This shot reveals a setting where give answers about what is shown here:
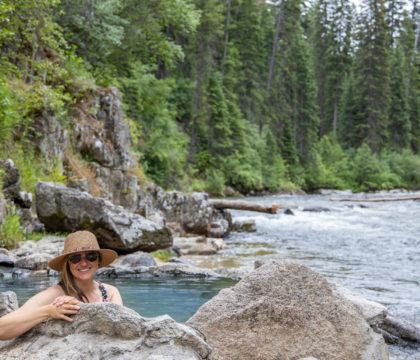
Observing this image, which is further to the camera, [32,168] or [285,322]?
[32,168]

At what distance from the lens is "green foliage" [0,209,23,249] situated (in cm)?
1050

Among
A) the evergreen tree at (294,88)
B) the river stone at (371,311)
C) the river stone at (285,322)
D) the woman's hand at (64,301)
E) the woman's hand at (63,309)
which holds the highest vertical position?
the evergreen tree at (294,88)

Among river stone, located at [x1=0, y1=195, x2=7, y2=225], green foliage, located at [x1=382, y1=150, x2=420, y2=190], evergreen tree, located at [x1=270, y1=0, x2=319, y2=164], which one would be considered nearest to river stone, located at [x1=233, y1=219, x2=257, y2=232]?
river stone, located at [x1=0, y1=195, x2=7, y2=225]

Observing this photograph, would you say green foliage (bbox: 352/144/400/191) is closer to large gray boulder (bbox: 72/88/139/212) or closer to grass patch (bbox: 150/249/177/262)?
large gray boulder (bbox: 72/88/139/212)

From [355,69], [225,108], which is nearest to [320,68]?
[355,69]

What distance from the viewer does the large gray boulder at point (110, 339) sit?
3004 millimetres

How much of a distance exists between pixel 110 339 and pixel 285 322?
1966 millimetres

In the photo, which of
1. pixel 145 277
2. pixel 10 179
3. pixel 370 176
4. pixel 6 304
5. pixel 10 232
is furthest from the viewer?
pixel 370 176

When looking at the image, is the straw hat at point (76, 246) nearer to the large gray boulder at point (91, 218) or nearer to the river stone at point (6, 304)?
the river stone at point (6, 304)

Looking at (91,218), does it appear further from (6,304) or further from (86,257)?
(86,257)

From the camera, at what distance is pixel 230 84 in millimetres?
47531

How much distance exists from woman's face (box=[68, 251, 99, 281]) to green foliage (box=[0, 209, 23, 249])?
7442 millimetres

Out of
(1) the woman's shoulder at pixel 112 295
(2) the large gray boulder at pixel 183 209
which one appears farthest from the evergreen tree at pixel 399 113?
(1) the woman's shoulder at pixel 112 295

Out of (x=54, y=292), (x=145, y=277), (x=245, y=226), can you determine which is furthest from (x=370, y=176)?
(x=54, y=292)
